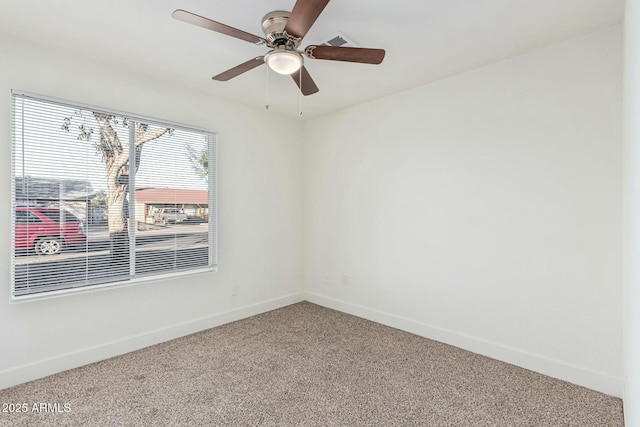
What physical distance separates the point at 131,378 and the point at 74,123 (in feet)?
6.58

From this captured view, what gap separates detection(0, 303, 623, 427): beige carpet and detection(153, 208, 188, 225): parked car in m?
1.14

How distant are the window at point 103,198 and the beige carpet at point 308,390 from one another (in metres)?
0.77

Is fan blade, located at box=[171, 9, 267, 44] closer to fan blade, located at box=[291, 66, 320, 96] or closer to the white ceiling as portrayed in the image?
the white ceiling

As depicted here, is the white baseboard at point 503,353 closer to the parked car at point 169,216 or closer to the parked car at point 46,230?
the parked car at point 169,216

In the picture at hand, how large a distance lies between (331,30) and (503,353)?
2808 mm

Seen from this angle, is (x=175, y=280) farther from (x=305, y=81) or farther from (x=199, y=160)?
(x=305, y=81)

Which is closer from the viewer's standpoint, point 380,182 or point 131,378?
point 131,378

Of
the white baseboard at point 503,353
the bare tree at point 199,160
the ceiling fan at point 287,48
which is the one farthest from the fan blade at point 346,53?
the white baseboard at point 503,353

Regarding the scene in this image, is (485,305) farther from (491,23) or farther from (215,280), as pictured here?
(215,280)

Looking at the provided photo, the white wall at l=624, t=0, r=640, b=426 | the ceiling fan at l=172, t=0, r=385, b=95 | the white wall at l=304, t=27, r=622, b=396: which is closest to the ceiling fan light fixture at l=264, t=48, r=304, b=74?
the ceiling fan at l=172, t=0, r=385, b=95

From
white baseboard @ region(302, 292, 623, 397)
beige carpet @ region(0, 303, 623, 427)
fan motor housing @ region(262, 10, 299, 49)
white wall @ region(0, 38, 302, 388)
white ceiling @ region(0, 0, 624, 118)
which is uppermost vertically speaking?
white ceiling @ region(0, 0, 624, 118)

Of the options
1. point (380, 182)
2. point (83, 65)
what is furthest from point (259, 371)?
point (83, 65)

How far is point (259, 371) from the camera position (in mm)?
2508

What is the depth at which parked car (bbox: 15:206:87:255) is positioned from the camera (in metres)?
2.34
